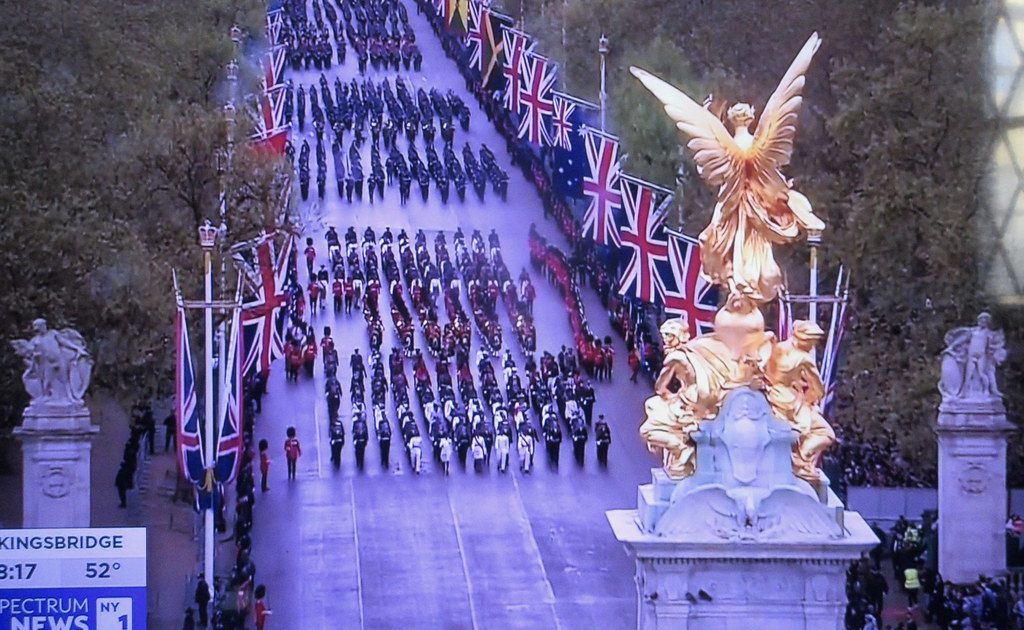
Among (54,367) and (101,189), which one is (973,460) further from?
(101,189)

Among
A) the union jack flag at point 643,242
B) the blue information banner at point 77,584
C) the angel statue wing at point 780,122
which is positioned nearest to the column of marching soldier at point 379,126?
the union jack flag at point 643,242

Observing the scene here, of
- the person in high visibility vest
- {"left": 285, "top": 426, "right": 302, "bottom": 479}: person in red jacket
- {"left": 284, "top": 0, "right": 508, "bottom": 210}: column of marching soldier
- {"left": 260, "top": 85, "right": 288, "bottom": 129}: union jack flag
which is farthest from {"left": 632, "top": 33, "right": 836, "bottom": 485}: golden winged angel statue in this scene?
{"left": 284, "top": 0, "right": 508, "bottom": 210}: column of marching soldier

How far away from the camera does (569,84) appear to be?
77.1m

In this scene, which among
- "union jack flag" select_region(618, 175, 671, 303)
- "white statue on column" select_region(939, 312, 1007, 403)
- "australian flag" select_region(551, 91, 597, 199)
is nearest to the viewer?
"white statue on column" select_region(939, 312, 1007, 403)

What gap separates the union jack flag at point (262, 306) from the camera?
45781mm

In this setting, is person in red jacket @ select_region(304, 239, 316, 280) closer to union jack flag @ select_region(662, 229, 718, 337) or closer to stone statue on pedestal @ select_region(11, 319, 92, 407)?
union jack flag @ select_region(662, 229, 718, 337)

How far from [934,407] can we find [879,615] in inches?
259

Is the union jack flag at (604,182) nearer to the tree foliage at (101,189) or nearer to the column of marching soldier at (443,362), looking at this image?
the column of marching soldier at (443,362)

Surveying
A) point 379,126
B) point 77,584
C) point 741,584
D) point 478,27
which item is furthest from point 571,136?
point 77,584

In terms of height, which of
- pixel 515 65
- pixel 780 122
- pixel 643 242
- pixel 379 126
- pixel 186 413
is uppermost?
pixel 379 126

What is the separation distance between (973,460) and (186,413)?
1282 cm

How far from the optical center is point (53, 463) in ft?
140

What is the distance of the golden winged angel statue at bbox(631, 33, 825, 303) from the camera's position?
30.7 metres

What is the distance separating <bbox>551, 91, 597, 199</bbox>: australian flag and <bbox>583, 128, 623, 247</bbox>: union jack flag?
17.7 feet
